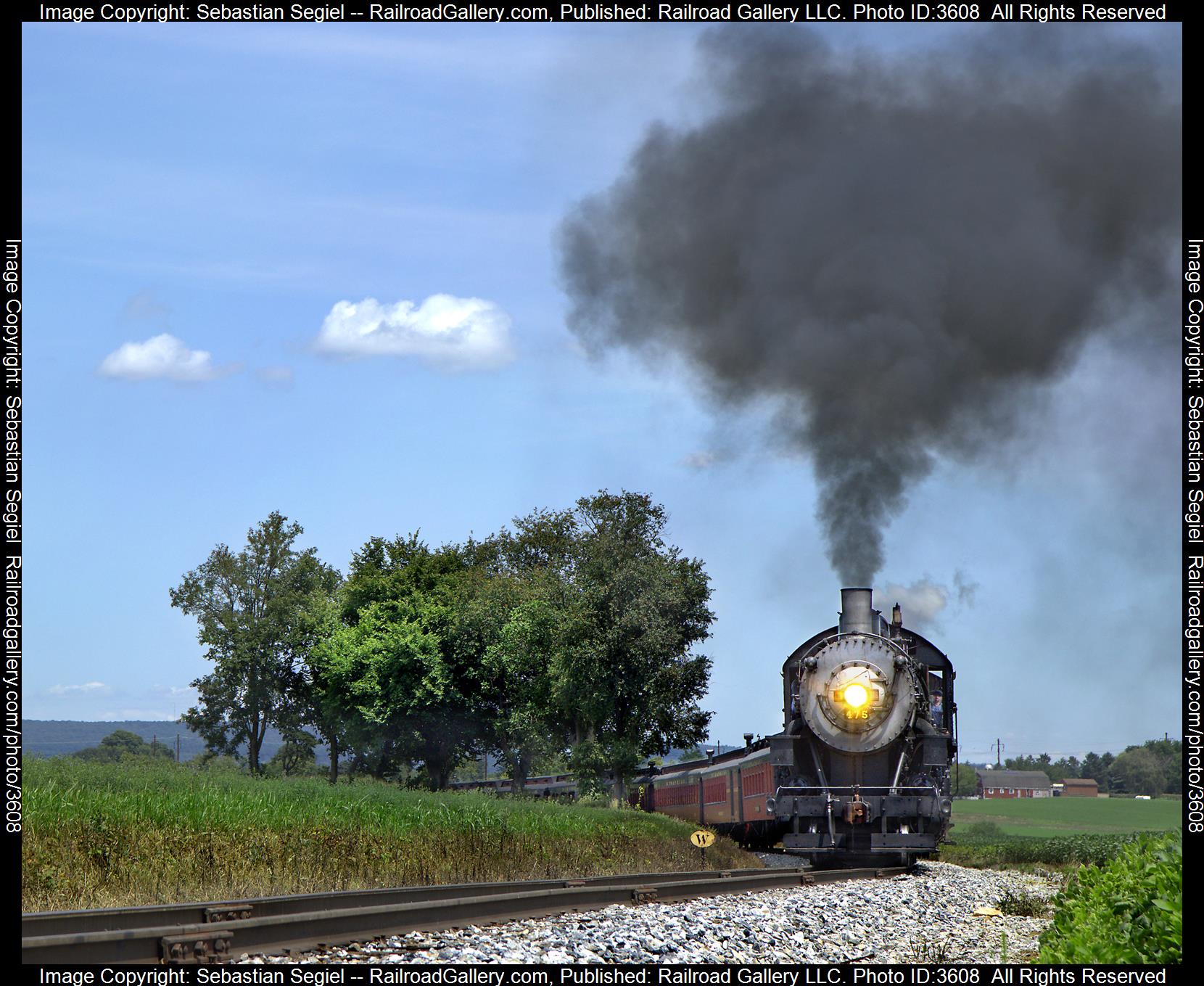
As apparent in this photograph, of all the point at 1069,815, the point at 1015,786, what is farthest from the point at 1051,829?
the point at 1015,786

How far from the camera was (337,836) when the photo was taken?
12789 millimetres

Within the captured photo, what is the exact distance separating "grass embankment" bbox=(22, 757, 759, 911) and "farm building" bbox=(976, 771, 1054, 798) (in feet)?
170

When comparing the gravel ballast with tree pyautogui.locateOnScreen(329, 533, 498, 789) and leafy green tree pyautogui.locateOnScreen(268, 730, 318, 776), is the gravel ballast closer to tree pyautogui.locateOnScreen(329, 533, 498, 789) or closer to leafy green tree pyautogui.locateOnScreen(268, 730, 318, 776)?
tree pyautogui.locateOnScreen(329, 533, 498, 789)

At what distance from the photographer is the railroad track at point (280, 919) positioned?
618 centimetres

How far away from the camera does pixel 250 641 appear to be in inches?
1997

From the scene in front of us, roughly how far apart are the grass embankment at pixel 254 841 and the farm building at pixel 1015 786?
5177 centimetres

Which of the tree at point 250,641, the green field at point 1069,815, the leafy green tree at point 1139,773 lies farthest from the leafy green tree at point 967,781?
the tree at point 250,641

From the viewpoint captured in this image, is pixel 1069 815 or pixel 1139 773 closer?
pixel 1069 815

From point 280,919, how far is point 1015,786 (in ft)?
221

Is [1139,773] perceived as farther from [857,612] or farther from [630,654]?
[857,612]

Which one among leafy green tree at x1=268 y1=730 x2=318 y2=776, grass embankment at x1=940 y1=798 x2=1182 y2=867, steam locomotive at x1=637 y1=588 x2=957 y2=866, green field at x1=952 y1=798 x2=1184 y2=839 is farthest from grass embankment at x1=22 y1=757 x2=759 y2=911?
leafy green tree at x1=268 y1=730 x2=318 y2=776
